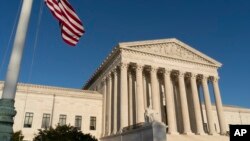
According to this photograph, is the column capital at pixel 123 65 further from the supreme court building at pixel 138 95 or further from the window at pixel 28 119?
the window at pixel 28 119

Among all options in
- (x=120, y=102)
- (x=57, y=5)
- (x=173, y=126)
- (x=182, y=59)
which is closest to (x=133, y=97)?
(x=120, y=102)

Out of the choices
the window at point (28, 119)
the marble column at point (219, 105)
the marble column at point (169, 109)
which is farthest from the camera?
the marble column at point (219, 105)

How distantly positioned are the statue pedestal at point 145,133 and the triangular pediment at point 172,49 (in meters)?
14.5

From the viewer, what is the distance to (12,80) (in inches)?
328

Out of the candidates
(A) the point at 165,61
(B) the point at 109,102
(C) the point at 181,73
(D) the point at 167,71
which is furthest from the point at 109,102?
(C) the point at 181,73

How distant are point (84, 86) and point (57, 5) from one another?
53260 millimetres

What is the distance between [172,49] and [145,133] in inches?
892

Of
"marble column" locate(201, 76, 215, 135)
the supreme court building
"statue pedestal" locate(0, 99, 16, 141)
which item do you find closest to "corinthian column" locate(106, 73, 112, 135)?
the supreme court building

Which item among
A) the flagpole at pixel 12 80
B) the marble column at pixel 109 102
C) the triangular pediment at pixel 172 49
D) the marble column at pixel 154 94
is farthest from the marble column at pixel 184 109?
the flagpole at pixel 12 80

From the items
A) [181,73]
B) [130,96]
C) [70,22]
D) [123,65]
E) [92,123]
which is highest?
[123,65]

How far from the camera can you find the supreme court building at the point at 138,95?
132 ft

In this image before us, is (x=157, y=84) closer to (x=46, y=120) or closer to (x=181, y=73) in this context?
(x=181, y=73)

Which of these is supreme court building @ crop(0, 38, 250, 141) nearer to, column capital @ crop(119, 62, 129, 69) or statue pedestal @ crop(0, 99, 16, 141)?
column capital @ crop(119, 62, 129, 69)

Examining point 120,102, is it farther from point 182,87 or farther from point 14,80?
point 14,80
